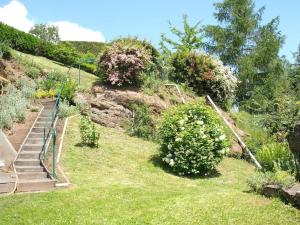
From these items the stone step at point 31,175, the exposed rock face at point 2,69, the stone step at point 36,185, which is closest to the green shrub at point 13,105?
the exposed rock face at point 2,69

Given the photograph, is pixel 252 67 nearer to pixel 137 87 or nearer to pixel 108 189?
pixel 137 87

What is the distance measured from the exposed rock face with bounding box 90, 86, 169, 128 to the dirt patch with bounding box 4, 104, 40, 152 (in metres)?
2.58

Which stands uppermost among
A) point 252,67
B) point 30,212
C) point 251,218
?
point 252,67

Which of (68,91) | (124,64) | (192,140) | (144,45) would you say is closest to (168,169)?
(192,140)

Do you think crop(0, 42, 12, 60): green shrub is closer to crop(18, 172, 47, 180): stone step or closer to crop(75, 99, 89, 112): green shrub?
crop(75, 99, 89, 112): green shrub

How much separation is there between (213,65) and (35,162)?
11.7 meters

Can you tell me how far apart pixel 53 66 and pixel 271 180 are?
57.8ft

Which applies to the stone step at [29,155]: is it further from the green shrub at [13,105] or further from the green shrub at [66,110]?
the green shrub at [66,110]

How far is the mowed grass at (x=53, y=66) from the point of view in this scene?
23.1m

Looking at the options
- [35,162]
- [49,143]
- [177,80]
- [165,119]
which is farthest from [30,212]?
[177,80]

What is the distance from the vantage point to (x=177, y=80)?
77.2ft

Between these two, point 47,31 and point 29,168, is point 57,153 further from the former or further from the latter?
point 47,31

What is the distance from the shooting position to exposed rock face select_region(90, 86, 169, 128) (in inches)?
744

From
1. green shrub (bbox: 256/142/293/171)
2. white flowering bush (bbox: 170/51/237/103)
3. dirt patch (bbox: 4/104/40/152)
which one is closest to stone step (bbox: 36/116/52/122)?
dirt patch (bbox: 4/104/40/152)
